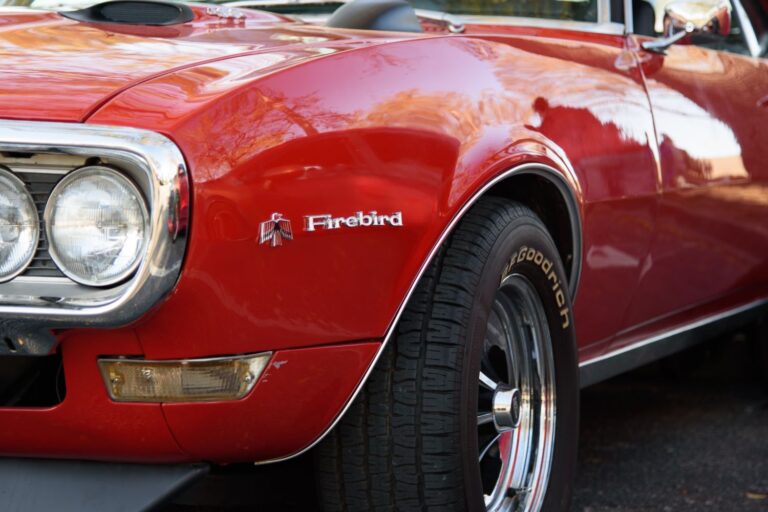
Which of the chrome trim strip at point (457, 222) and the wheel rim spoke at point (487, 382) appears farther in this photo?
the wheel rim spoke at point (487, 382)

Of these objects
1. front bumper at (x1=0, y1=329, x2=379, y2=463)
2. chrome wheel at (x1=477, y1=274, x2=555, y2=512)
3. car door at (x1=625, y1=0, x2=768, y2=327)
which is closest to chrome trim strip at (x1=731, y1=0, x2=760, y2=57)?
car door at (x1=625, y1=0, x2=768, y2=327)

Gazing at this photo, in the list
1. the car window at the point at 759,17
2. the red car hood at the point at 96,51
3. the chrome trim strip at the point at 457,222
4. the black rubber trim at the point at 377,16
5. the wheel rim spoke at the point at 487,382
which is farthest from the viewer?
the car window at the point at 759,17

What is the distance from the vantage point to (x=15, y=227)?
2062 mm

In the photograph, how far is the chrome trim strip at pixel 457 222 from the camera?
2.30 meters

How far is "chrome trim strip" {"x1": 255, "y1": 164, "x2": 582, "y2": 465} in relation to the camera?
2.30 m

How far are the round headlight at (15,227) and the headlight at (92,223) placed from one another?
30mm

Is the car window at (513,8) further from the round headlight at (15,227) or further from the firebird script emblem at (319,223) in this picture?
the round headlight at (15,227)

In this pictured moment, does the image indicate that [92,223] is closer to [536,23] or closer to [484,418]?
[484,418]

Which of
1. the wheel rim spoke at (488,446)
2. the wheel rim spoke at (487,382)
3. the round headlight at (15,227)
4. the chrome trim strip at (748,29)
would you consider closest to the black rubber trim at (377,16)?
the wheel rim spoke at (487,382)

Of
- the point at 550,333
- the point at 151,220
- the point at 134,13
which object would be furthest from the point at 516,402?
the point at 134,13

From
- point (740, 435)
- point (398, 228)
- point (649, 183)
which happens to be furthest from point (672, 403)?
point (398, 228)

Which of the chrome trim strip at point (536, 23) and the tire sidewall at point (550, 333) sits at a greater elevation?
the chrome trim strip at point (536, 23)

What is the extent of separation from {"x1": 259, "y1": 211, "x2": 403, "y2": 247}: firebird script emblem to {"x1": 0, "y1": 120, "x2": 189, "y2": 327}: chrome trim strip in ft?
0.47

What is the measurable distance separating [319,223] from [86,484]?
1.89 ft
